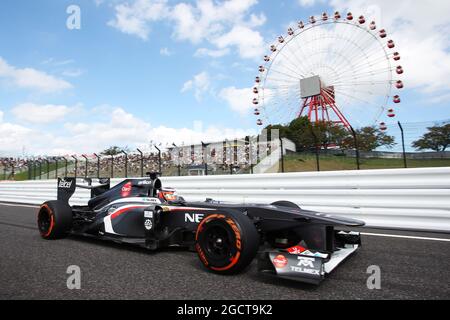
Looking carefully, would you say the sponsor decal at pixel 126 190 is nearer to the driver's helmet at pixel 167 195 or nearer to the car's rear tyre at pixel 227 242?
the driver's helmet at pixel 167 195

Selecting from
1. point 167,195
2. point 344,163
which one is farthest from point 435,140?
point 167,195

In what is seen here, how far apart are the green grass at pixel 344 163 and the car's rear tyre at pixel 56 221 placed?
1174 cm

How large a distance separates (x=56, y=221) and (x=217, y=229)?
3.01 meters

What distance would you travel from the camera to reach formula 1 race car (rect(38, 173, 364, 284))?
3180 millimetres

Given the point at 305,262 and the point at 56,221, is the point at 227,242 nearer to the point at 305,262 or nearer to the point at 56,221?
the point at 305,262

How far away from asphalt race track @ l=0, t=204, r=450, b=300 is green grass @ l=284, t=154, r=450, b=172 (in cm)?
972

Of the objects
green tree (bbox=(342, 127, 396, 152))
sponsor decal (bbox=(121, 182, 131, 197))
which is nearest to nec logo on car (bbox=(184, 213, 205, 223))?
sponsor decal (bbox=(121, 182, 131, 197))

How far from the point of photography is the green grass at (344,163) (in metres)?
13.5

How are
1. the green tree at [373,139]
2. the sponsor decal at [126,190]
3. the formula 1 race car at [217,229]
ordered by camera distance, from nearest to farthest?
the formula 1 race car at [217,229]
the sponsor decal at [126,190]
the green tree at [373,139]

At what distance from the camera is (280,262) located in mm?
3096

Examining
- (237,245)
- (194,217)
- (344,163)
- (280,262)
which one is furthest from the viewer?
(344,163)

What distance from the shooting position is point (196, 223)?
13.5 feet

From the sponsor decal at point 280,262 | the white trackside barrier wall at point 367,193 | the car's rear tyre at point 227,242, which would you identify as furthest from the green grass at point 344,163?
the sponsor decal at point 280,262
